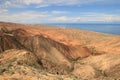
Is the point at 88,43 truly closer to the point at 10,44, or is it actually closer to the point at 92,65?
the point at 92,65

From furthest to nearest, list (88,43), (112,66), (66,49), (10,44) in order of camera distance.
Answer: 1. (88,43)
2. (66,49)
3. (10,44)
4. (112,66)

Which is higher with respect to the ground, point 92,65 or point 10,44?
point 10,44

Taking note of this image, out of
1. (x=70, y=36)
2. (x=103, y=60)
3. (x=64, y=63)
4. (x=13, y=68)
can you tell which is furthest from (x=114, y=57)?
(x=13, y=68)

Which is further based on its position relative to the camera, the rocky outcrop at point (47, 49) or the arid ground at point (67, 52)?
the rocky outcrop at point (47, 49)

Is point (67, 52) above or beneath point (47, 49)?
beneath

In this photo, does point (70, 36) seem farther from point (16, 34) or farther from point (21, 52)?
point (21, 52)

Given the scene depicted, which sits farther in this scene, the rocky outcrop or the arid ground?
the rocky outcrop

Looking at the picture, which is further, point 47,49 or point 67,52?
point 67,52

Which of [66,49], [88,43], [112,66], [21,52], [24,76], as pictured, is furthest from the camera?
[88,43]

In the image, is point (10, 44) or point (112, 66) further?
point (10, 44)
